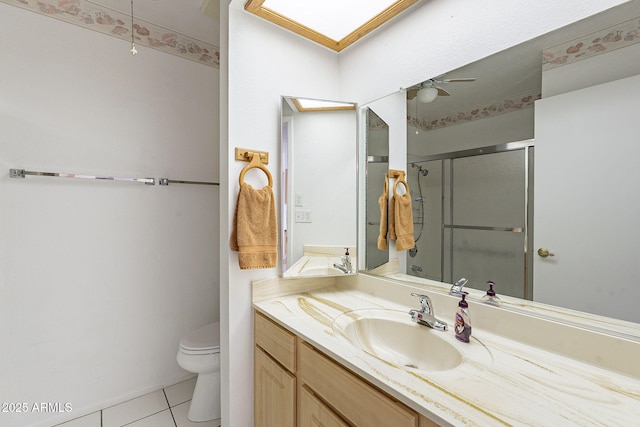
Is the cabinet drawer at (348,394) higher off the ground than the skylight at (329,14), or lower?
lower

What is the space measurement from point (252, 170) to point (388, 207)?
0.72m

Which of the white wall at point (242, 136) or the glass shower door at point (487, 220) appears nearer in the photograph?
the glass shower door at point (487, 220)

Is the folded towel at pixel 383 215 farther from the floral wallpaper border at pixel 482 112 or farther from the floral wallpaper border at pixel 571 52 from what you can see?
the floral wallpaper border at pixel 571 52

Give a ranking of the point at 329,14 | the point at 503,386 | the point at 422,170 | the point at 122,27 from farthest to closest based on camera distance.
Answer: the point at 122,27 < the point at 329,14 < the point at 422,170 < the point at 503,386

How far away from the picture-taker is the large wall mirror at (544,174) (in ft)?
2.52

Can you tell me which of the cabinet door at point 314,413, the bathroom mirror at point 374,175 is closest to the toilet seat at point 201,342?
the cabinet door at point 314,413

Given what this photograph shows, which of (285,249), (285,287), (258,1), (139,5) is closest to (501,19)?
(258,1)

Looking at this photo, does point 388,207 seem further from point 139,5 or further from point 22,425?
point 22,425

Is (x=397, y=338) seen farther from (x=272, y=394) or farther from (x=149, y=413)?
(x=149, y=413)

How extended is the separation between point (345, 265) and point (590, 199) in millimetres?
1019

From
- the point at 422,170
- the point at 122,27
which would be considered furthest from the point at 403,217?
the point at 122,27

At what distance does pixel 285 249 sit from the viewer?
1414 millimetres

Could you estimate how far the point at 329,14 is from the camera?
54.0 inches

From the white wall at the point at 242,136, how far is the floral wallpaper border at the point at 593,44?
1.12 metres
